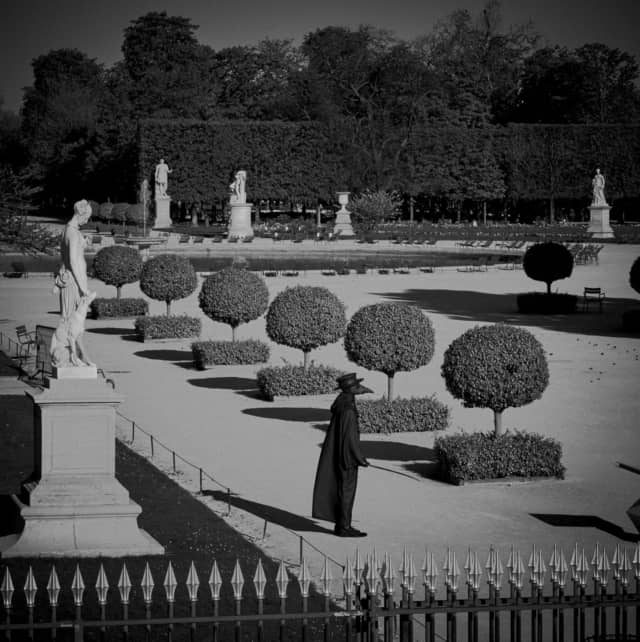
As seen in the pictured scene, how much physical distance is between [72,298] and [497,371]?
508 centimetres

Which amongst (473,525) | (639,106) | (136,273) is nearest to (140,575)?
(473,525)

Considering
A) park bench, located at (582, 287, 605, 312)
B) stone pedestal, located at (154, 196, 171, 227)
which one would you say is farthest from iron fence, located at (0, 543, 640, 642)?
stone pedestal, located at (154, 196, 171, 227)

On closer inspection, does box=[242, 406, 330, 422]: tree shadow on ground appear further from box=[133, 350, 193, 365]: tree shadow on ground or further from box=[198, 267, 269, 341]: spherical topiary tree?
box=[133, 350, 193, 365]: tree shadow on ground

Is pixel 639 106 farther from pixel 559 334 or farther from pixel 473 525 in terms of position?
pixel 473 525

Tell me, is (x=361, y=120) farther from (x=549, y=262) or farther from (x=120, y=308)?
(x=120, y=308)

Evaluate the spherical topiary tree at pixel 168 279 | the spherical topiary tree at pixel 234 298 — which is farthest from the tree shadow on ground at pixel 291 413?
the spherical topiary tree at pixel 168 279

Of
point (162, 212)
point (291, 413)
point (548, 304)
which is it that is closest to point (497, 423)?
point (291, 413)

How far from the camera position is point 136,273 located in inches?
1287

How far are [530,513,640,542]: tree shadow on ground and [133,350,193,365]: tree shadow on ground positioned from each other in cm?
1227

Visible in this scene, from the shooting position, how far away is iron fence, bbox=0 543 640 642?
728 centimetres

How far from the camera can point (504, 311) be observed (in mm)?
33656

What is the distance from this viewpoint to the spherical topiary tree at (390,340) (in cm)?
1780

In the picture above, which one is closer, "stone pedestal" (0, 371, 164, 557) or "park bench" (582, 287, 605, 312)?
"stone pedestal" (0, 371, 164, 557)

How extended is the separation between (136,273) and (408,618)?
2580 centimetres
